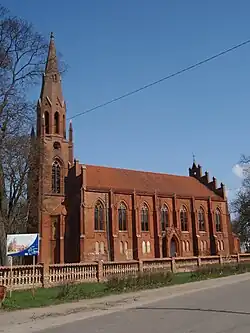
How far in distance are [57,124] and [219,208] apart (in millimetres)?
27441

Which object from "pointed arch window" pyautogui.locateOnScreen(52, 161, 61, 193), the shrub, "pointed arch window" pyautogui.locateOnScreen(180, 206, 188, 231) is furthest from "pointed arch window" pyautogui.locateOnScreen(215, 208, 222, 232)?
the shrub

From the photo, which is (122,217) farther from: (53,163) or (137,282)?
(137,282)

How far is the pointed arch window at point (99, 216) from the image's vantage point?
158ft

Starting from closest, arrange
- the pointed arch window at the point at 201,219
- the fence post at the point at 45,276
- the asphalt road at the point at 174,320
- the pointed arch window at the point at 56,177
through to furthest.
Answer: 1. the asphalt road at the point at 174,320
2. the fence post at the point at 45,276
3. the pointed arch window at the point at 56,177
4. the pointed arch window at the point at 201,219

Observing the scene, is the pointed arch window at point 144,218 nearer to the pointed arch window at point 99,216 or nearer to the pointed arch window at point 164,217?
the pointed arch window at point 164,217

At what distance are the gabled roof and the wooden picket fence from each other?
19.5 meters

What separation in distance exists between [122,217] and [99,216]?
11.4ft

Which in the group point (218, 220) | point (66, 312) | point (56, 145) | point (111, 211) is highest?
point (56, 145)

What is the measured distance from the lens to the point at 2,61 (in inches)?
1001

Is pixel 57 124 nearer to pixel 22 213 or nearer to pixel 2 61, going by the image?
pixel 22 213

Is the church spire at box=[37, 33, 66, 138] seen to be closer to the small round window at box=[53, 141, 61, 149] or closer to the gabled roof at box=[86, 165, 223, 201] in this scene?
the small round window at box=[53, 141, 61, 149]

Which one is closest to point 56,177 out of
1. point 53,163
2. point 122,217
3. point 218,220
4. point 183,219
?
point 53,163

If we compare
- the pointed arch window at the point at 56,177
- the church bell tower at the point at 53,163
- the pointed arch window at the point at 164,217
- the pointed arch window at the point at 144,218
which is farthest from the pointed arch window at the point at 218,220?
the pointed arch window at the point at 56,177

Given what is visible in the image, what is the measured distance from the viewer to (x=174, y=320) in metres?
10.1
